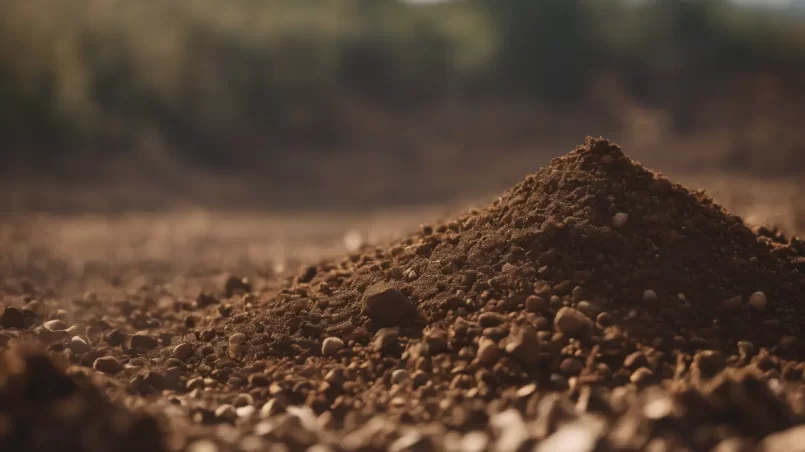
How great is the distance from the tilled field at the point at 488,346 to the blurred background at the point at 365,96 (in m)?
11.0

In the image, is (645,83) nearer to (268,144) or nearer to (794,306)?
(268,144)

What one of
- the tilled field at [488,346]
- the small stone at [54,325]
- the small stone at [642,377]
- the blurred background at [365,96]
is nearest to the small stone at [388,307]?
the tilled field at [488,346]

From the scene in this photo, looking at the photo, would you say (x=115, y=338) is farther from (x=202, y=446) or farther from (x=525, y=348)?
(x=525, y=348)

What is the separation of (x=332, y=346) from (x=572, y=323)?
93 centimetres

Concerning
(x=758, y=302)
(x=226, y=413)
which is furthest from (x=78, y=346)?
(x=758, y=302)

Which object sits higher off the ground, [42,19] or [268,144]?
[42,19]

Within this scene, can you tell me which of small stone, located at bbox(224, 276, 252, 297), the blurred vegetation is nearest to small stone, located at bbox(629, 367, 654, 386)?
small stone, located at bbox(224, 276, 252, 297)

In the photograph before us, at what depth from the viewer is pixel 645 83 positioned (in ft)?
86.3

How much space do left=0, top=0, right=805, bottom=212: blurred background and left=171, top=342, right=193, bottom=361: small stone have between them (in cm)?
1092

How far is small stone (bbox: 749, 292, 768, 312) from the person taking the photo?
315cm

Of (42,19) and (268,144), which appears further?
(268,144)

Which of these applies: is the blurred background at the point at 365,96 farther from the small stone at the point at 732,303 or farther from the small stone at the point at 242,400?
the small stone at the point at 732,303

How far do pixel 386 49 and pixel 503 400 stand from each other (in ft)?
75.3

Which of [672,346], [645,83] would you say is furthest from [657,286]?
[645,83]
